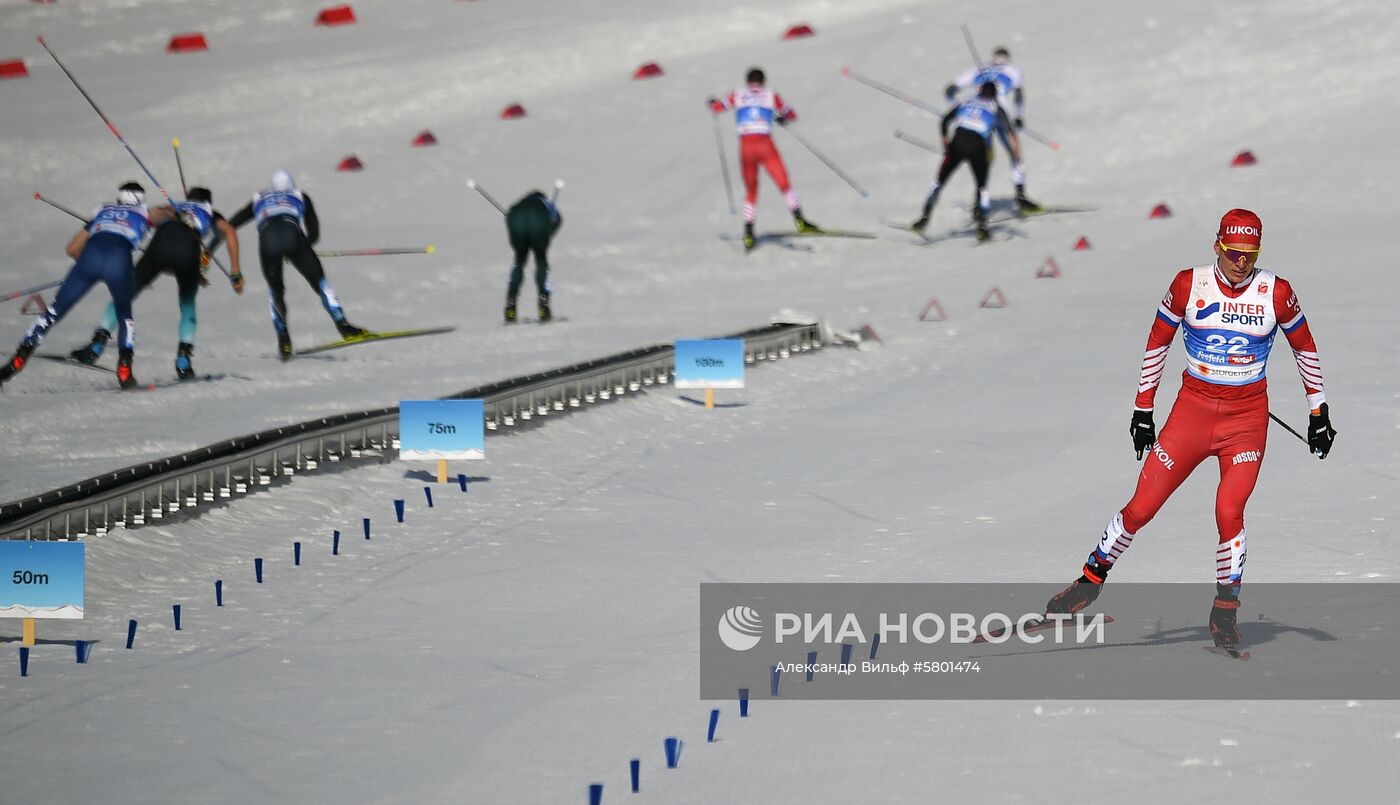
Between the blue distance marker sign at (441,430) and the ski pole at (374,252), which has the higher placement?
the ski pole at (374,252)

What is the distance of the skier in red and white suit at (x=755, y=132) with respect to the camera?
19844 mm

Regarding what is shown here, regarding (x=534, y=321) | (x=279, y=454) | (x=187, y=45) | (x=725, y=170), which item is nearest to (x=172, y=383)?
(x=279, y=454)

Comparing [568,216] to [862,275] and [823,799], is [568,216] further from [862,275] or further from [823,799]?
[823,799]

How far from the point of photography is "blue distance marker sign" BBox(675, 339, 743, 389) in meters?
12.3

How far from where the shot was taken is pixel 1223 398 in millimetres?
7195

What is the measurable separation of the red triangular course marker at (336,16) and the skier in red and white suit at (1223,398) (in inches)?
968

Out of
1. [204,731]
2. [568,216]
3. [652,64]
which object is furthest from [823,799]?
[652,64]

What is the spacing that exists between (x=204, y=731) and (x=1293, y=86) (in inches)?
790

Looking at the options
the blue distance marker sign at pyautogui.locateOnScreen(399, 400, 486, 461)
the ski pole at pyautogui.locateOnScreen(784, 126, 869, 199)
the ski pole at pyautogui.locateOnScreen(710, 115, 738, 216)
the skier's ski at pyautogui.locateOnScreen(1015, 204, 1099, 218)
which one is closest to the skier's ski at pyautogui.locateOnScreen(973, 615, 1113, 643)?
the blue distance marker sign at pyautogui.locateOnScreen(399, 400, 486, 461)

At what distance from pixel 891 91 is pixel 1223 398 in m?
17.4

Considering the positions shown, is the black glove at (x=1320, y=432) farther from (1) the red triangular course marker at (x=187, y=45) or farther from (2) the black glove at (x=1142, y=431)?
(1) the red triangular course marker at (x=187, y=45)

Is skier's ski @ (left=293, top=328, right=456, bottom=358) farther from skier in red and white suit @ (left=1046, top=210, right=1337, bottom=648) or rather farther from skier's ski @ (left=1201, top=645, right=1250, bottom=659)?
skier's ski @ (left=1201, top=645, right=1250, bottom=659)

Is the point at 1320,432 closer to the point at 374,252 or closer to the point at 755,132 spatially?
the point at 374,252

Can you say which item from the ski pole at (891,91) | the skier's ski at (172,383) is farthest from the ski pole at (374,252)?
the ski pole at (891,91)
